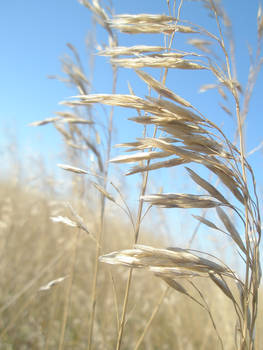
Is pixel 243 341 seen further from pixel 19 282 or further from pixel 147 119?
pixel 19 282

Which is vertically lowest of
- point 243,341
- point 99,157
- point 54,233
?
point 54,233

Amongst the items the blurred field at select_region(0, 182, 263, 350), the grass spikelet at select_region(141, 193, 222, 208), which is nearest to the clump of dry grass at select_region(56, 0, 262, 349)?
the grass spikelet at select_region(141, 193, 222, 208)

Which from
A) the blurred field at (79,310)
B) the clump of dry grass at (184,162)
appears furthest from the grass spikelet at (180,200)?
the blurred field at (79,310)

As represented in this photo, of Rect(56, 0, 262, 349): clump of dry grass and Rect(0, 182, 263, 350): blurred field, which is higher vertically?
Rect(56, 0, 262, 349): clump of dry grass

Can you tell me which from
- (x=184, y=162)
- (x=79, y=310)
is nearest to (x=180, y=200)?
(x=184, y=162)

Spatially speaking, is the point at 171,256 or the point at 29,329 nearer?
the point at 171,256

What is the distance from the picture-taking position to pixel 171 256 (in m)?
0.70

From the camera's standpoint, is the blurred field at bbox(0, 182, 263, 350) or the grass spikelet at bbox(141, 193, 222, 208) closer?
the grass spikelet at bbox(141, 193, 222, 208)

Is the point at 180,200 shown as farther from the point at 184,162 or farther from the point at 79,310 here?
the point at 79,310

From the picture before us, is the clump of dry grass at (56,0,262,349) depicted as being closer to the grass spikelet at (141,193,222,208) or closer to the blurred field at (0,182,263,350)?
the grass spikelet at (141,193,222,208)

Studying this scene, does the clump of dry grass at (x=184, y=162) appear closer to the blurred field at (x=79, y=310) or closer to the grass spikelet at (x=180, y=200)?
→ the grass spikelet at (x=180, y=200)

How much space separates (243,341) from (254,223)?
0.25m

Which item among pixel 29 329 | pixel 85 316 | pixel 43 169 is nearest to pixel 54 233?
pixel 43 169

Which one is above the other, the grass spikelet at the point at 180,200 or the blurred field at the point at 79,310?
the grass spikelet at the point at 180,200
